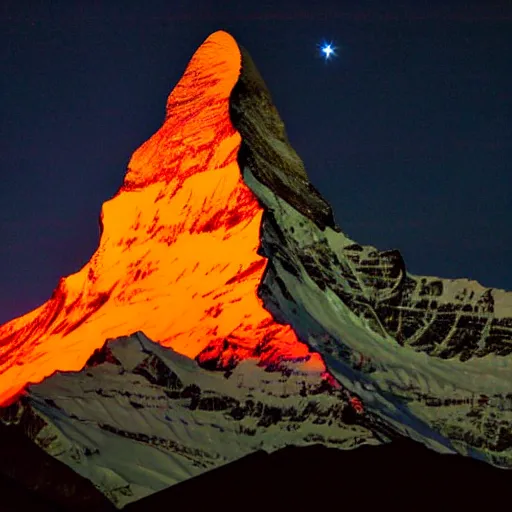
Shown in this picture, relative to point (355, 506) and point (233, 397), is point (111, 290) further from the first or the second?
point (355, 506)

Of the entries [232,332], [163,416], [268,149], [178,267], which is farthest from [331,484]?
[268,149]

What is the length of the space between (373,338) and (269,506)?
4720 cm

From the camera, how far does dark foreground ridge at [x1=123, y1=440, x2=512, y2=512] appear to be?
10038 centimetres

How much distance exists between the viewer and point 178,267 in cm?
14138

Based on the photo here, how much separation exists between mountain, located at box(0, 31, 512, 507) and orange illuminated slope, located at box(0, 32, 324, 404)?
Result: 265mm

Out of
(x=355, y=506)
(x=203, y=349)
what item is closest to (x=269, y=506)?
(x=355, y=506)

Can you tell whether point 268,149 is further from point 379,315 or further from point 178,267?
point 178,267

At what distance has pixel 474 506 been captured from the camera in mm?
106062

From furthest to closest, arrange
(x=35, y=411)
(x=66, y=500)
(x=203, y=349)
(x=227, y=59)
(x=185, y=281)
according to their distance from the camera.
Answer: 1. (x=227, y=59)
2. (x=185, y=281)
3. (x=203, y=349)
4. (x=35, y=411)
5. (x=66, y=500)

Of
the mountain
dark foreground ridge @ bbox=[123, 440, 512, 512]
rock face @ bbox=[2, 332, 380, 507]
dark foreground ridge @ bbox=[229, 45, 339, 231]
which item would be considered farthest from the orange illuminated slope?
dark foreground ridge @ bbox=[123, 440, 512, 512]

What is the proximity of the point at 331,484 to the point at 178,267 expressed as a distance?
42401mm

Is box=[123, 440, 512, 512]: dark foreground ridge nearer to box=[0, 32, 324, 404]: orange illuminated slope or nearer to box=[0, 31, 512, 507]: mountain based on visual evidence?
box=[0, 31, 512, 507]: mountain

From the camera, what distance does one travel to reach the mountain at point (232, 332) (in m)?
106

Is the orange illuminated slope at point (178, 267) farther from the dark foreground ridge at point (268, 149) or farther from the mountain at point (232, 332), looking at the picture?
the dark foreground ridge at point (268, 149)
